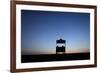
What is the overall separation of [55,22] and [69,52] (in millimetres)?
289

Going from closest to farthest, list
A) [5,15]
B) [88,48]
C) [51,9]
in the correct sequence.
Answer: [5,15]
[51,9]
[88,48]

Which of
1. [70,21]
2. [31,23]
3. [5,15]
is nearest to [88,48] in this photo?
[70,21]

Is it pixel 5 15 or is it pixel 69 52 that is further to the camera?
pixel 69 52

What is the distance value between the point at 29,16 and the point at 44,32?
184 mm

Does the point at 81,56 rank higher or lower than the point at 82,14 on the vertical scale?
lower

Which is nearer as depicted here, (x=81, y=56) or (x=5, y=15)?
(x=5, y=15)

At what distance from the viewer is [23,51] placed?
154cm

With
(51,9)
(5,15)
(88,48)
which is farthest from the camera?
(88,48)

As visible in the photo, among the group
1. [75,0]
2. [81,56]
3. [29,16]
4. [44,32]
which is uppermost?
[75,0]

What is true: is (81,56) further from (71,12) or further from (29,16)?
(29,16)

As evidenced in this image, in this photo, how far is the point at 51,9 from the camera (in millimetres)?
1609

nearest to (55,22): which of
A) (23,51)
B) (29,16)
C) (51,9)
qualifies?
(51,9)

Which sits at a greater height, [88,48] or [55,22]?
[55,22]

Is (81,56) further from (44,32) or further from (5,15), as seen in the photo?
(5,15)
